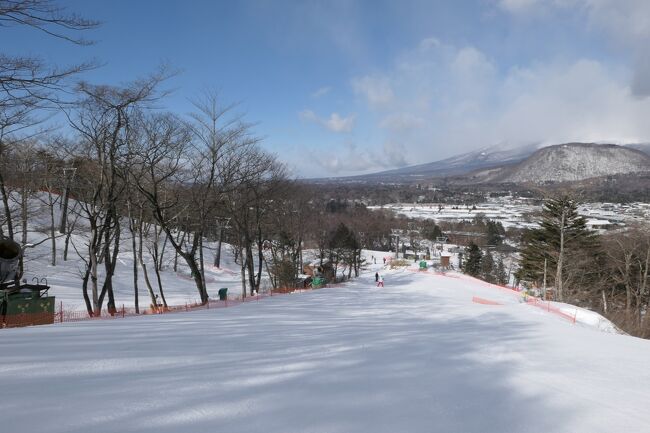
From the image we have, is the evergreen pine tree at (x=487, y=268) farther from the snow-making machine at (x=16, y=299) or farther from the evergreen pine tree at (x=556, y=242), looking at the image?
the snow-making machine at (x=16, y=299)

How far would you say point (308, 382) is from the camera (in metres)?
4.64

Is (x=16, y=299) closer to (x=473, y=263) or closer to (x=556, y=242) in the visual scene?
(x=556, y=242)

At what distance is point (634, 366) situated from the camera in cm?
653

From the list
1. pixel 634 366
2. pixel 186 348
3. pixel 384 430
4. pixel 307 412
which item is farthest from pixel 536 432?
pixel 186 348

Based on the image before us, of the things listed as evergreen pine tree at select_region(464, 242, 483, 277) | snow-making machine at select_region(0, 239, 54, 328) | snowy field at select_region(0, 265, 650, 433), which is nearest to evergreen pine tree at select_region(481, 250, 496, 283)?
evergreen pine tree at select_region(464, 242, 483, 277)

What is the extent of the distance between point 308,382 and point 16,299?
9994mm

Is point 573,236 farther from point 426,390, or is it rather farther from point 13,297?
point 13,297

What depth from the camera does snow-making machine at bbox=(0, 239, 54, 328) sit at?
10078 mm

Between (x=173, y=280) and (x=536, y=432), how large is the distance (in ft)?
114

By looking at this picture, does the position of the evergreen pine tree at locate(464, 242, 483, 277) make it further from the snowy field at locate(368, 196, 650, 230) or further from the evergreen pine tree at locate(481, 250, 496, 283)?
the snowy field at locate(368, 196, 650, 230)

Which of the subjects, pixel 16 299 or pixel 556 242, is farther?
pixel 556 242

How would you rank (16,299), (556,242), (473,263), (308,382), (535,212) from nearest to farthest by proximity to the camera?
(308,382), (16,299), (535,212), (556,242), (473,263)

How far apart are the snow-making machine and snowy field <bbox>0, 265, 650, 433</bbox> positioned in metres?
4.14

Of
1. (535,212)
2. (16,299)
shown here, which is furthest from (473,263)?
(16,299)
